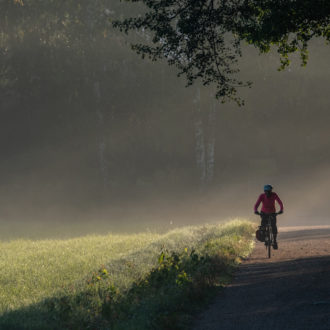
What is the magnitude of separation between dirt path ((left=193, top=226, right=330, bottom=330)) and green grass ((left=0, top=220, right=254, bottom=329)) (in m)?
0.46

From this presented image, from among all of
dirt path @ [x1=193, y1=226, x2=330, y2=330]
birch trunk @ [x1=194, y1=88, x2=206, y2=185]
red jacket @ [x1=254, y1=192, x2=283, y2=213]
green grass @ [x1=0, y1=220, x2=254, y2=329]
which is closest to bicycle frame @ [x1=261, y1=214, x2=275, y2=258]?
red jacket @ [x1=254, y1=192, x2=283, y2=213]

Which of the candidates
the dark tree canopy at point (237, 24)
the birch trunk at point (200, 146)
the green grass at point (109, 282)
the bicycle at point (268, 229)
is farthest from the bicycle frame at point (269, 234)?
the birch trunk at point (200, 146)

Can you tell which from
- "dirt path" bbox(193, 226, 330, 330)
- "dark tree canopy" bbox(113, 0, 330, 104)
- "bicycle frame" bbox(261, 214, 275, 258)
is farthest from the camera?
"bicycle frame" bbox(261, 214, 275, 258)

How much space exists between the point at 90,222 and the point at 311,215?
13.2 m

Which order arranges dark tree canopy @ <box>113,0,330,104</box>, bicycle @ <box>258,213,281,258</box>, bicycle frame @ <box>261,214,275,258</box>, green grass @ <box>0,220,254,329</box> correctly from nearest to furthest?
green grass @ <box>0,220,254,329</box> → dark tree canopy @ <box>113,0,330,104</box> → bicycle frame @ <box>261,214,275,258</box> → bicycle @ <box>258,213,281,258</box>

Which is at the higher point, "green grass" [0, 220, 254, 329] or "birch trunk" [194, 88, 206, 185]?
"birch trunk" [194, 88, 206, 185]

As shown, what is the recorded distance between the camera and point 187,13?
51.2 feet

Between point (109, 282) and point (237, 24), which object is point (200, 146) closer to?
point (237, 24)

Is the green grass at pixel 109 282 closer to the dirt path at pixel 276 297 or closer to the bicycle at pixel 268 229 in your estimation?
the dirt path at pixel 276 297

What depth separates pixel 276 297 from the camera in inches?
411

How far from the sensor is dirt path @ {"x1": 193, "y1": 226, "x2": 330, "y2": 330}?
8656 millimetres

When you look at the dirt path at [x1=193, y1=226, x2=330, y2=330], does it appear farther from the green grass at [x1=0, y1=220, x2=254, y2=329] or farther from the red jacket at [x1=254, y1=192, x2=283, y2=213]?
the red jacket at [x1=254, y1=192, x2=283, y2=213]

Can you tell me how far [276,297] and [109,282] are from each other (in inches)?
136

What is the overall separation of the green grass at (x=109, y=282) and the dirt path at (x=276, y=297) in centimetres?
46
